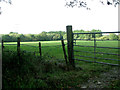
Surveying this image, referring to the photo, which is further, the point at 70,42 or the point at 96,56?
the point at 96,56

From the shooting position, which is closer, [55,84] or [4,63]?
[55,84]

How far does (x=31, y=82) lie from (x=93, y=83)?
7.34 ft

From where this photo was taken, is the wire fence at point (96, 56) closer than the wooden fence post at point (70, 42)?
Yes

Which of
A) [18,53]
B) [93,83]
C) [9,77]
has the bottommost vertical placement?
[93,83]

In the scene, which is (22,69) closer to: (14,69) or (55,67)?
(14,69)

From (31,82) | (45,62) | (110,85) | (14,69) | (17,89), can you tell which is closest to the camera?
(17,89)

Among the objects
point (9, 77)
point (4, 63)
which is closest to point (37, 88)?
point (9, 77)

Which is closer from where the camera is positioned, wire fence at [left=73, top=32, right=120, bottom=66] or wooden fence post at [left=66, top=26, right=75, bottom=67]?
wire fence at [left=73, top=32, right=120, bottom=66]

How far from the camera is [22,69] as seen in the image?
546 centimetres

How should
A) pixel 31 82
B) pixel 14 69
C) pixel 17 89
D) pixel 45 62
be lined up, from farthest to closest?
1. pixel 45 62
2. pixel 14 69
3. pixel 31 82
4. pixel 17 89

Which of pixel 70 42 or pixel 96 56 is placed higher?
pixel 70 42

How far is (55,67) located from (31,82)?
2170 millimetres

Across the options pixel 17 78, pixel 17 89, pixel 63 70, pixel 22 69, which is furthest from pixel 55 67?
pixel 17 89

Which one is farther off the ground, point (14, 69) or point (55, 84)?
point (14, 69)
